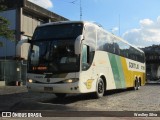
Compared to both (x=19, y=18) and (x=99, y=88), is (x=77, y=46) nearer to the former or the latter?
(x=99, y=88)

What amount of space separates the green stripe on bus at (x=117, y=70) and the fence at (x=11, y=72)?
1328 centimetres

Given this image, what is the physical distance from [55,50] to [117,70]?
7.15 meters

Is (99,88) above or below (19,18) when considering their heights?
below

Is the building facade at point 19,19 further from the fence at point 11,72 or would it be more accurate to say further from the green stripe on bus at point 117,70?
the green stripe on bus at point 117,70

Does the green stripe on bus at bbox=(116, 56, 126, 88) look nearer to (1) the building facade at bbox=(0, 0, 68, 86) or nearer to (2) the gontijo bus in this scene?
(2) the gontijo bus

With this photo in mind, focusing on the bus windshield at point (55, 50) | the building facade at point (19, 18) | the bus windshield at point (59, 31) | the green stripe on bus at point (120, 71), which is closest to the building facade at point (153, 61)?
the building facade at point (19, 18)

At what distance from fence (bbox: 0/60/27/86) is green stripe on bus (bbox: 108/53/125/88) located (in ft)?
43.6

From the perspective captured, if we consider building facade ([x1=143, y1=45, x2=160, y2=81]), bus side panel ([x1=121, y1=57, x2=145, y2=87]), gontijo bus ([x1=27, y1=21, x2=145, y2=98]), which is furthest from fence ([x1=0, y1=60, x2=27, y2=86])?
building facade ([x1=143, y1=45, x2=160, y2=81])

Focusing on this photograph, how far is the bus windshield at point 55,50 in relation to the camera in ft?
51.8

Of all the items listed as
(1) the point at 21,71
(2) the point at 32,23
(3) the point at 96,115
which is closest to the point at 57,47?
(3) the point at 96,115

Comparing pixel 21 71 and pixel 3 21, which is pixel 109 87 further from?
pixel 21 71

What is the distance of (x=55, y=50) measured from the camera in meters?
16.0

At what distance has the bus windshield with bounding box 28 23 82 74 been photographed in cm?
1577

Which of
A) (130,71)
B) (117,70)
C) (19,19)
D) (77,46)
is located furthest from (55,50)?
(19,19)
